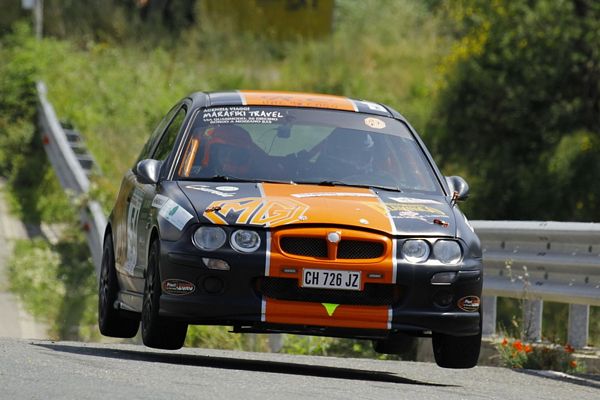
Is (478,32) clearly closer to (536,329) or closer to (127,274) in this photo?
(536,329)

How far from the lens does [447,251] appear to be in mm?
9531

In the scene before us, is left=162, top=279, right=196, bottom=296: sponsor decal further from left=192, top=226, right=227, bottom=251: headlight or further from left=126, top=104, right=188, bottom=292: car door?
left=126, top=104, right=188, bottom=292: car door

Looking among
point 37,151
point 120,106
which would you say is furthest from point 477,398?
point 120,106

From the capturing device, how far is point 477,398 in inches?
341

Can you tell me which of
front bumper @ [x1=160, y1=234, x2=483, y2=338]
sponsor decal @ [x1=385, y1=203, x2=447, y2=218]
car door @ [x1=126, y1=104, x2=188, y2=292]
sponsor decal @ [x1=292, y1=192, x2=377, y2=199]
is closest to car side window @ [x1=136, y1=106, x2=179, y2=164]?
car door @ [x1=126, y1=104, x2=188, y2=292]

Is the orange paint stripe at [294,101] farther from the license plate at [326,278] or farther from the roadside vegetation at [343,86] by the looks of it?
the roadside vegetation at [343,86]

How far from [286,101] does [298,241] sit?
196cm

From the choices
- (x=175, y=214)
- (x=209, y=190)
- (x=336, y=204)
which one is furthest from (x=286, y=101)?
(x=175, y=214)

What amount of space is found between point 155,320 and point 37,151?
15.3 m

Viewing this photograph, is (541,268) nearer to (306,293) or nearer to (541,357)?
(541,357)

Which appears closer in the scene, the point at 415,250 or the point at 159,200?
the point at 415,250

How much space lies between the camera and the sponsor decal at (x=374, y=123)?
36.0 feet

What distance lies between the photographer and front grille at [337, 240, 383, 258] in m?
9.34

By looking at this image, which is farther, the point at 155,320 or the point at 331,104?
the point at 331,104
